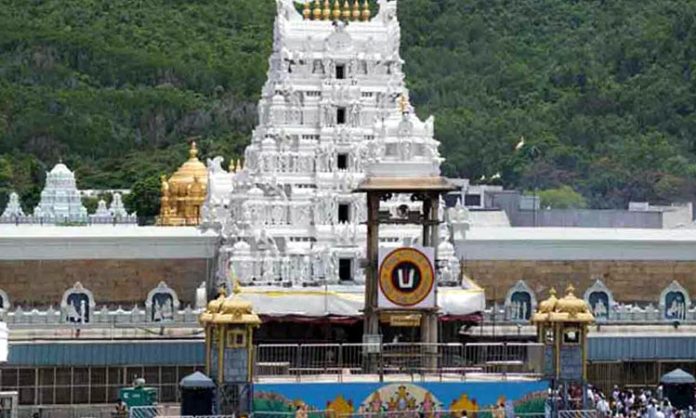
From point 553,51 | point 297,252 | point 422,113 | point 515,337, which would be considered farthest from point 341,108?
point 553,51

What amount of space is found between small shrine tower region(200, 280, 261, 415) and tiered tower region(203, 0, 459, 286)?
13.3m

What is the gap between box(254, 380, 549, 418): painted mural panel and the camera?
2135 inches

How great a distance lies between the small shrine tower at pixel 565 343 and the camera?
55.8 metres

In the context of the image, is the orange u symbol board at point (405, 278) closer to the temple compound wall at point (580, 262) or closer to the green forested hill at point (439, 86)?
the temple compound wall at point (580, 262)

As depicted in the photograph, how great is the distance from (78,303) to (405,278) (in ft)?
55.0

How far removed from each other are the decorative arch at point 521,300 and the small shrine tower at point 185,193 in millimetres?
25673

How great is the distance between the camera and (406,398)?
180ft

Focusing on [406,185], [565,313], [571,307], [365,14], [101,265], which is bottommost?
[565,313]

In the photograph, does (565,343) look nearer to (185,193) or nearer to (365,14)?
(365,14)

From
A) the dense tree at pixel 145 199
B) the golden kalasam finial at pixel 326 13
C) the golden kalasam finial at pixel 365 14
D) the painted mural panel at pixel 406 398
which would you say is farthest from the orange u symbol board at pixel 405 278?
the dense tree at pixel 145 199

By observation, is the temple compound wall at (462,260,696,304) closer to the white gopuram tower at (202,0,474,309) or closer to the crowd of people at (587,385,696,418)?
the white gopuram tower at (202,0,474,309)

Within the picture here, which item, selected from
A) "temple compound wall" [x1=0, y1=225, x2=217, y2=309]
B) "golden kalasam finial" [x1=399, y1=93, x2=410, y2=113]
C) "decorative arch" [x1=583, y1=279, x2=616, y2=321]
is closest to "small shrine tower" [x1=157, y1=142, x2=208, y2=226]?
"temple compound wall" [x1=0, y1=225, x2=217, y2=309]

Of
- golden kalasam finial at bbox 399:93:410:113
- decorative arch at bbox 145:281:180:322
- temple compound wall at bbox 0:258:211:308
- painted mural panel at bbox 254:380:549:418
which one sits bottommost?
painted mural panel at bbox 254:380:549:418

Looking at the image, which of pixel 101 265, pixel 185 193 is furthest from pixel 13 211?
pixel 101 265
